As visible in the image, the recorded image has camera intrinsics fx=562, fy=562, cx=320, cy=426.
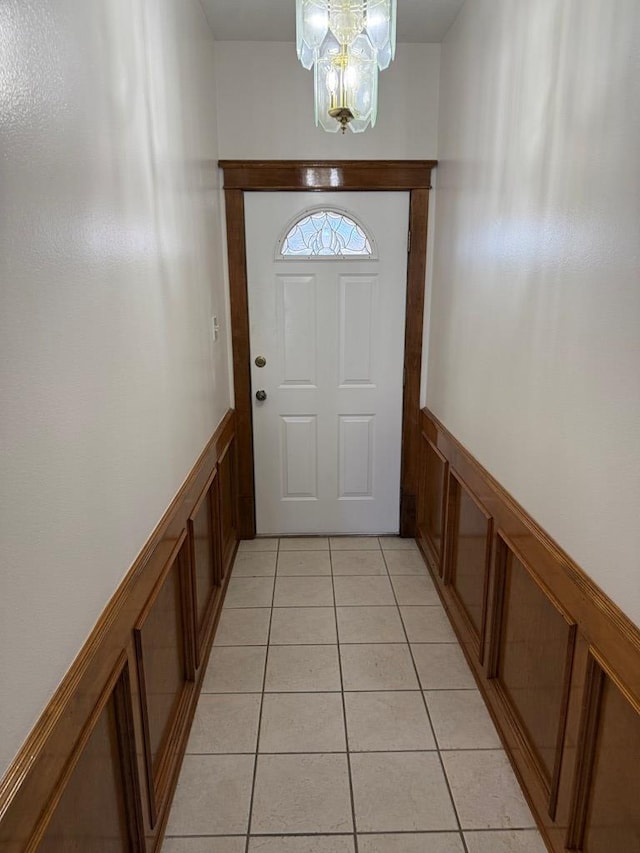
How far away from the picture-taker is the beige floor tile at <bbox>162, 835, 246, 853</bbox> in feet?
4.95

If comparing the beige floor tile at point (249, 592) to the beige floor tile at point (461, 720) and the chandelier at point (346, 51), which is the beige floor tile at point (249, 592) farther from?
the chandelier at point (346, 51)

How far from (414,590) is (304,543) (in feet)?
2.56

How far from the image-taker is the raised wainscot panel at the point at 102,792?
3.10ft

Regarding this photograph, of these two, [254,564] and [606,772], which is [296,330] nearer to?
[254,564]

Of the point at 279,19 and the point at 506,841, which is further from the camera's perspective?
the point at 279,19

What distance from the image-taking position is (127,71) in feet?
4.61

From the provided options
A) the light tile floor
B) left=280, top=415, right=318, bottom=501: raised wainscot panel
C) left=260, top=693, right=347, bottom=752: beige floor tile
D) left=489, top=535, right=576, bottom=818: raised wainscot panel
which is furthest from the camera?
left=280, top=415, right=318, bottom=501: raised wainscot panel

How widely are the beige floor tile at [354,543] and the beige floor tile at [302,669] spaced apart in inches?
36.9

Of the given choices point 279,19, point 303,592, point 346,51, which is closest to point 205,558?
point 303,592

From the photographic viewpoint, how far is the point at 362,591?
2.81m

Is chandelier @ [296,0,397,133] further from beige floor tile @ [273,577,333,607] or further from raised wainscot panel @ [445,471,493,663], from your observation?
beige floor tile @ [273,577,333,607]

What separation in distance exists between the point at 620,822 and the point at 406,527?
2.23m

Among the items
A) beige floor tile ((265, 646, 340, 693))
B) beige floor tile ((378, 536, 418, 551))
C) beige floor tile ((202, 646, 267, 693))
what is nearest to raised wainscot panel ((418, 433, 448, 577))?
beige floor tile ((378, 536, 418, 551))

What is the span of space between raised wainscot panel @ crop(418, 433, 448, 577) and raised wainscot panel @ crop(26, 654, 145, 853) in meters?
1.75
